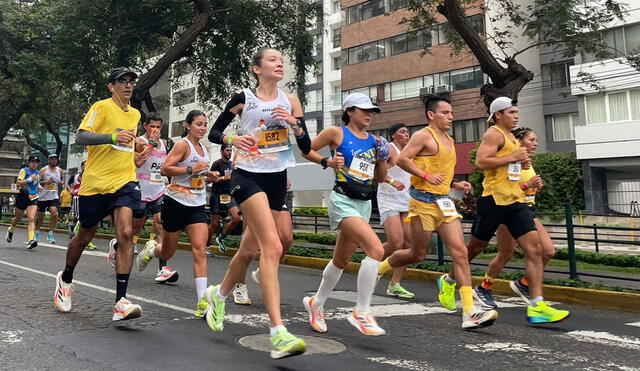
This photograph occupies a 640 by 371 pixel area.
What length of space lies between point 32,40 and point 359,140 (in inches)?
1015

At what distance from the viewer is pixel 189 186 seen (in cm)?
562

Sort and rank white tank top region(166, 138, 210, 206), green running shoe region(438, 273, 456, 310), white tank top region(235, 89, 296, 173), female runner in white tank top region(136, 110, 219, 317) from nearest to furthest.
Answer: white tank top region(235, 89, 296, 173)
green running shoe region(438, 273, 456, 310)
female runner in white tank top region(136, 110, 219, 317)
white tank top region(166, 138, 210, 206)

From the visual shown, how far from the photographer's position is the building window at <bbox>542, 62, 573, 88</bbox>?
3197 cm

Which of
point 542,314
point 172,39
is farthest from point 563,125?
point 542,314

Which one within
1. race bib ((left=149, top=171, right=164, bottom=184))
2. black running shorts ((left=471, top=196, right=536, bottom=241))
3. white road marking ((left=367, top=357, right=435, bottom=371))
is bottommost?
white road marking ((left=367, top=357, right=435, bottom=371))

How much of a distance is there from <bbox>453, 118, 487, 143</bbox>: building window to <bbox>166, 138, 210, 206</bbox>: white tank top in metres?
Result: 29.1

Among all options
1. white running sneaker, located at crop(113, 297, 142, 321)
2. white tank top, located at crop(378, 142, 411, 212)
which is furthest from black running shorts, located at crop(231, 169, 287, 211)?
white tank top, located at crop(378, 142, 411, 212)

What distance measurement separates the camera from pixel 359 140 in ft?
15.0

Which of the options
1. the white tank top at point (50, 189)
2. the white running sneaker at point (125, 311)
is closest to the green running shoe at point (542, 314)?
the white running sneaker at point (125, 311)

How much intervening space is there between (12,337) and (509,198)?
14.7ft

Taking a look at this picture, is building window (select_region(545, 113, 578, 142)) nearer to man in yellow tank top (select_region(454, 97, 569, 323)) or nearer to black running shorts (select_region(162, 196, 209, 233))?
man in yellow tank top (select_region(454, 97, 569, 323))

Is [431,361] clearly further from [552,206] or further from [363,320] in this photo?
[552,206]

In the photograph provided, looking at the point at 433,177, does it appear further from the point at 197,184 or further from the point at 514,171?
the point at 197,184

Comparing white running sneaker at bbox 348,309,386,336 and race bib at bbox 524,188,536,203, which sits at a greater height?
race bib at bbox 524,188,536,203
